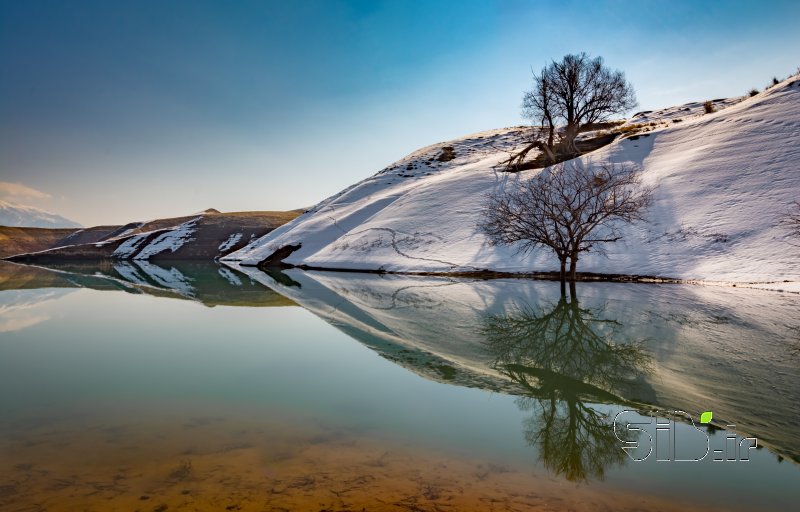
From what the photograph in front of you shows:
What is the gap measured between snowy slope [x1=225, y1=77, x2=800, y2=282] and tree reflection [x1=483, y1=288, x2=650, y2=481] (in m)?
16.5

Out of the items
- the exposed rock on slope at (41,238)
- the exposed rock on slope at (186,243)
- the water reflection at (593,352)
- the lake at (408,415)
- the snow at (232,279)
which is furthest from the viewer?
the exposed rock on slope at (41,238)

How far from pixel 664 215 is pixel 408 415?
3227 cm

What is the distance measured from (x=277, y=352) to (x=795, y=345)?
1246 cm

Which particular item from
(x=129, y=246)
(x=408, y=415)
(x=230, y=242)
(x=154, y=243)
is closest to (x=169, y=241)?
(x=154, y=243)

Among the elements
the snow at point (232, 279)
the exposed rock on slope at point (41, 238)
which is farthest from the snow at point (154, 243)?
the snow at point (232, 279)

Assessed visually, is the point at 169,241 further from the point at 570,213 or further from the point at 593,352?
the point at 593,352

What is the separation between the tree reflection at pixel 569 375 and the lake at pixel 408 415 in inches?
1.6

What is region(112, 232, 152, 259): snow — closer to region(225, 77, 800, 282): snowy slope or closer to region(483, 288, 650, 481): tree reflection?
region(225, 77, 800, 282): snowy slope

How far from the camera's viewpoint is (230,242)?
71875 millimetres

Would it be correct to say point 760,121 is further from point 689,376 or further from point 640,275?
point 689,376

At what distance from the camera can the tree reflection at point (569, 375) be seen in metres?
5.02

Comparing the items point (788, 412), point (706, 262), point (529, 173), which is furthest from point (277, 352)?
point (529, 173)

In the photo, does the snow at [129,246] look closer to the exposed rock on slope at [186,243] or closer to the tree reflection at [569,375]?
the exposed rock on slope at [186,243]

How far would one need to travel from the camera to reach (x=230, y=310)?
17.8 meters
